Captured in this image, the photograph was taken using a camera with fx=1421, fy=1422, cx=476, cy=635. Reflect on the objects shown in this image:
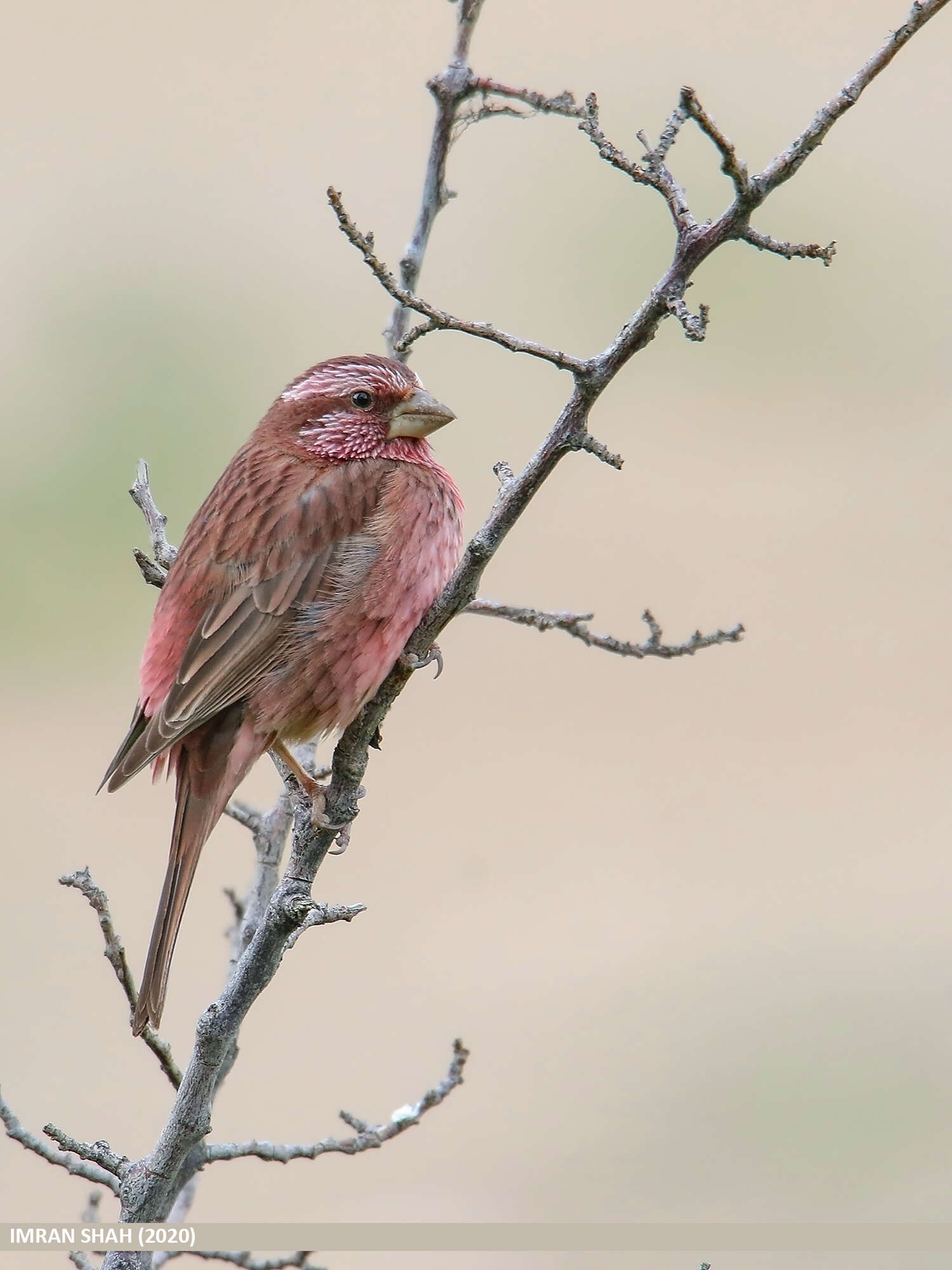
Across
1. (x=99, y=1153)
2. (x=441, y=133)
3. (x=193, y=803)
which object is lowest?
(x=99, y=1153)

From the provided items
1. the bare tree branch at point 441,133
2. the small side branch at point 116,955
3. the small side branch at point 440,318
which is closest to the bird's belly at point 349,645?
the bare tree branch at point 441,133

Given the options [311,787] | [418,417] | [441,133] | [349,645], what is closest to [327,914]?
[311,787]

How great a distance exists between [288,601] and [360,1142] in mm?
1738

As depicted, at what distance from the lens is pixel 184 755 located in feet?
15.2

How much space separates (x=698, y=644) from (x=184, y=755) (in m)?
1.71

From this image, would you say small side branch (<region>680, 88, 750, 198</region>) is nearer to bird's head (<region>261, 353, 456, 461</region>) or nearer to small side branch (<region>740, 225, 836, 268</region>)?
small side branch (<region>740, 225, 836, 268</region>)

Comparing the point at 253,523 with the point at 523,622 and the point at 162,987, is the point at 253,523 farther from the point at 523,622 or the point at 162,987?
the point at 162,987

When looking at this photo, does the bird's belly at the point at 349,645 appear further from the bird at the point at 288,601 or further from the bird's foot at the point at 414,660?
the bird's foot at the point at 414,660

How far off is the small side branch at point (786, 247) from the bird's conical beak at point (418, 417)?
2.45 meters

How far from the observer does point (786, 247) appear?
108 inches

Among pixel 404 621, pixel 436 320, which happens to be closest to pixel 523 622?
pixel 404 621

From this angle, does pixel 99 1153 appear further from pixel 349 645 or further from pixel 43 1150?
pixel 349 645

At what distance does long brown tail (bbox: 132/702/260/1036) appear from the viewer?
414cm

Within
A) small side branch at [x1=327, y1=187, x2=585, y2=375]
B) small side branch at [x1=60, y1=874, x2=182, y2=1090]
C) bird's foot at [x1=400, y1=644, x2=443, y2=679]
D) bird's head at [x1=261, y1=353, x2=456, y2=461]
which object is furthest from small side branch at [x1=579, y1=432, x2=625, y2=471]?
bird's head at [x1=261, y1=353, x2=456, y2=461]
